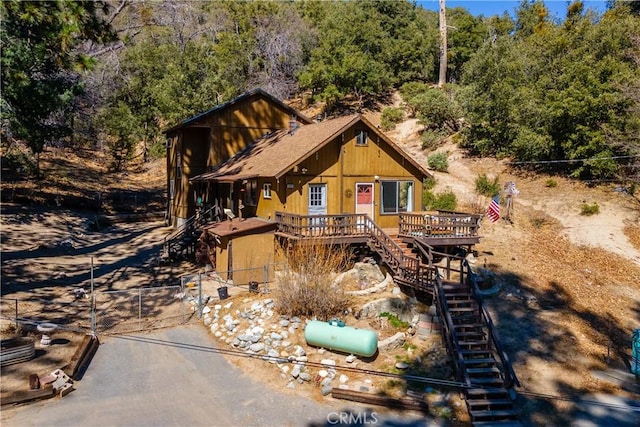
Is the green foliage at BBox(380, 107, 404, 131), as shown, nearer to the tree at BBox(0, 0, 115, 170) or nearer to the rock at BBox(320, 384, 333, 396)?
the tree at BBox(0, 0, 115, 170)

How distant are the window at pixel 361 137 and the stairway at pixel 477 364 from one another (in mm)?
9110

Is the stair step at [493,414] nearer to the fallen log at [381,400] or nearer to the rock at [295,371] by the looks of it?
the fallen log at [381,400]

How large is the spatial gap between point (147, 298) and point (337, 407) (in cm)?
1016

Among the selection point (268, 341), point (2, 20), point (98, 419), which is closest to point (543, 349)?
point (268, 341)

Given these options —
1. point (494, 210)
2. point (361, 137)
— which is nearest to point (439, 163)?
point (494, 210)

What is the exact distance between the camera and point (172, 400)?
40.9 feet

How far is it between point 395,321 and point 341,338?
3.01 meters

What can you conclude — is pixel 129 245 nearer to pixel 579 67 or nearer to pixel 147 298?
pixel 147 298

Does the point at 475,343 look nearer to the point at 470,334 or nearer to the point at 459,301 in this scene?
the point at 470,334

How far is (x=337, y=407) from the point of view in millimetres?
12633

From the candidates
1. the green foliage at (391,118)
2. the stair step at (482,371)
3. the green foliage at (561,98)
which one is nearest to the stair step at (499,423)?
the stair step at (482,371)

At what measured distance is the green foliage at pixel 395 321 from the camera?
16.5 metres

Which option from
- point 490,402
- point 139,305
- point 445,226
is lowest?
point 490,402

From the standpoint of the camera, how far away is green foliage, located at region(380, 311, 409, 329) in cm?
1652
